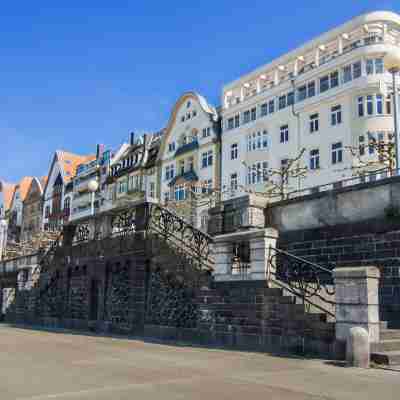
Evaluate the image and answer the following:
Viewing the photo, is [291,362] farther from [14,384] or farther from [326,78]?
[326,78]

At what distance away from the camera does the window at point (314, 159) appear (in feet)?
129

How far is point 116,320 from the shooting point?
1733 centimetres

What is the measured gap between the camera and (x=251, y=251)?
504 inches

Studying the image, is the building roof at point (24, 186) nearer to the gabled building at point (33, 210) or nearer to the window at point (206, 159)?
the gabled building at point (33, 210)

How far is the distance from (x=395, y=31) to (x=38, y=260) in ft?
101

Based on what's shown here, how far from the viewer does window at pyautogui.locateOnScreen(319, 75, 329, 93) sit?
39.4 meters

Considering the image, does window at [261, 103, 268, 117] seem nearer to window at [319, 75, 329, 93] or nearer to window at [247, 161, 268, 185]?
window at [247, 161, 268, 185]

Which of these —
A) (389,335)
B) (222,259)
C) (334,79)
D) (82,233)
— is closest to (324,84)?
(334,79)

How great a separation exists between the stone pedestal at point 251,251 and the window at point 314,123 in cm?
2824

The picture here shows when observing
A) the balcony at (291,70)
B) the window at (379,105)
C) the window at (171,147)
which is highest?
the balcony at (291,70)

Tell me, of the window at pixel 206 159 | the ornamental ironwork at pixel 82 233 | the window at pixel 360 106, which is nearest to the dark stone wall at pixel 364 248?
the ornamental ironwork at pixel 82 233

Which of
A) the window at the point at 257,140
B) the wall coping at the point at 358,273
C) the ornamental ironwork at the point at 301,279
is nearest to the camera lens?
Answer: the wall coping at the point at 358,273

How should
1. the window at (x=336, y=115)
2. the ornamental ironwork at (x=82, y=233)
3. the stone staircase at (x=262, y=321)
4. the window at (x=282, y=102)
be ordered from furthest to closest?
1. the window at (x=282, y=102)
2. the window at (x=336, y=115)
3. the ornamental ironwork at (x=82, y=233)
4. the stone staircase at (x=262, y=321)

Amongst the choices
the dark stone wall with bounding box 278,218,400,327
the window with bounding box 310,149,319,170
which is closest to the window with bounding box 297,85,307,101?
the window with bounding box 310,149,319,170
